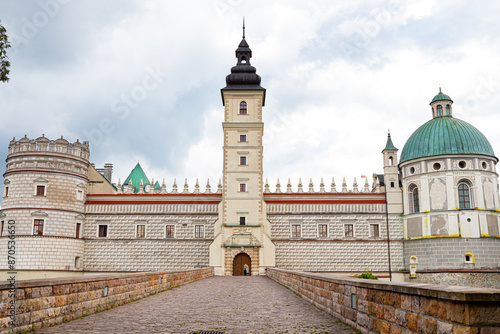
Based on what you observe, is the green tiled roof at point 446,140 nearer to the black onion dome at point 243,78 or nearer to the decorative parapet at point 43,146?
the black onion dome at point 243,78

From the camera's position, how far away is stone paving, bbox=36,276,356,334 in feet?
26.5

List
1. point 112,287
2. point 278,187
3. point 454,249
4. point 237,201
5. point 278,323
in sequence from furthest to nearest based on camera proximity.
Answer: point 278,187
point 237,201
point 454,249
point 112,287
point 278,323

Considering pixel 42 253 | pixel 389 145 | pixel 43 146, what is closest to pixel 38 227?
pixel 42 253

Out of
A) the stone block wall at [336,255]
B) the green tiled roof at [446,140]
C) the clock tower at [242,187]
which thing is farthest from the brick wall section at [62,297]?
the green tiled roof at [446,140]

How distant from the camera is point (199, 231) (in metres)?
37.9

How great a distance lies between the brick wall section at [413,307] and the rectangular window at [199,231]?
28.3 m

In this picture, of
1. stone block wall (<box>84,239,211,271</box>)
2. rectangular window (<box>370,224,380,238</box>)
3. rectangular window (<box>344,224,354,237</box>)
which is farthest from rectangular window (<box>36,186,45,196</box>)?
rectangular window (<box>370,224,380,238</box>)

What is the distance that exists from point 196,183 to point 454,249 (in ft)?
69.4

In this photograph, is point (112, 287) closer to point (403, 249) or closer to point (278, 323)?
point (278, 323)

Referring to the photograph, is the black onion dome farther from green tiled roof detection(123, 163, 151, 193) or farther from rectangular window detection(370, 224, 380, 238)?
green tiled roof detection(123, 163, 151, 193)

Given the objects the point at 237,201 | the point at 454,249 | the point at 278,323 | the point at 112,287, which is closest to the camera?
the point at 278,323

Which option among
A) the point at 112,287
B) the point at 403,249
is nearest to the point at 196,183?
the point at 403,249

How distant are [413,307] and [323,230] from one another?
3266 centimetres

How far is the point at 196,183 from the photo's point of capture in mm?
39719
